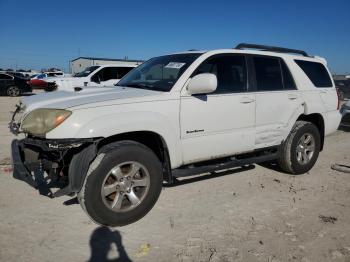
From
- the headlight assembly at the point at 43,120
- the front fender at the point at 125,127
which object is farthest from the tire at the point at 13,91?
the front fender at the point at 125,127

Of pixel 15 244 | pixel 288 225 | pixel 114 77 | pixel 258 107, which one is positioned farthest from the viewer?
pixel 114 77

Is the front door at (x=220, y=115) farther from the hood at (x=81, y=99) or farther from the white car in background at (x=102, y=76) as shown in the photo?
the white car in background at (x=102, y=76)

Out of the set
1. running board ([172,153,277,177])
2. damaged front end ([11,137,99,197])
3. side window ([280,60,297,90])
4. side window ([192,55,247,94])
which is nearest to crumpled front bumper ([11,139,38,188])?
damaged front end ([11,137,99,197])

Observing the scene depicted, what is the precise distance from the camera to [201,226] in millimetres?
3648

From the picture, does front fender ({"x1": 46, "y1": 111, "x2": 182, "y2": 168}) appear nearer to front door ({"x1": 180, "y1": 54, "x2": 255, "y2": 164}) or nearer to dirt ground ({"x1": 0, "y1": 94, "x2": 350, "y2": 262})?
front door ({"x1": 180, "y1": 54, "x2": 255, "y2": 164})

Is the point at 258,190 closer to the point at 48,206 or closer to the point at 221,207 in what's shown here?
the point at 221,207

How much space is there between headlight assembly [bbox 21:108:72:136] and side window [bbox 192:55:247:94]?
5.68ft

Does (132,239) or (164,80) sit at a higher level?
(164,80)

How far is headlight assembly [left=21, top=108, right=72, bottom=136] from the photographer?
327 centimetres

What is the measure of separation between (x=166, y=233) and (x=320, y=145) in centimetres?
349

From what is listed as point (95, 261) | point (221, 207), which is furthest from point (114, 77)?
point (95, 261)

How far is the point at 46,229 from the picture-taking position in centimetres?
348

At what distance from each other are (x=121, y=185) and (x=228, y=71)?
206 cm

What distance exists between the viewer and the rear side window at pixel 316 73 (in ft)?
18.2
